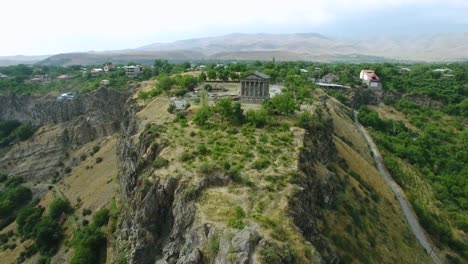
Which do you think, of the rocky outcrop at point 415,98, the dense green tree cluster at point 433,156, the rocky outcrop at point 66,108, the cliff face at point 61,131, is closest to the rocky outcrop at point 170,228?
the dense green tree cluster at point 433,156

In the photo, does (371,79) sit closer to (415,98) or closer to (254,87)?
(415,98)

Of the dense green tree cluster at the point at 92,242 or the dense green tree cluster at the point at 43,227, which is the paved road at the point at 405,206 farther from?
the dense green tree cluster at the point at 43,227

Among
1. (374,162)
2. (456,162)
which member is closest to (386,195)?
(374,162)

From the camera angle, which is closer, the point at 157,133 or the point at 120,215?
the point at 157,133

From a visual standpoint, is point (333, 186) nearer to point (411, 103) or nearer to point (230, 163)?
point (230, 163)

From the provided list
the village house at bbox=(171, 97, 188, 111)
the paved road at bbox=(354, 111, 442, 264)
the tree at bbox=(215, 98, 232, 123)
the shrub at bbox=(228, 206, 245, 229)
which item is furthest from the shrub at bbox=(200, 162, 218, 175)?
the paved road at bbox=(354, 111, 442, 264)
